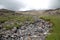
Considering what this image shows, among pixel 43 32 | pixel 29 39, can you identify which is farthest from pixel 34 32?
pixel 29 39

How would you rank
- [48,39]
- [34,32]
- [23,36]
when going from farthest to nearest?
[34,32], [23,36], [48,39]

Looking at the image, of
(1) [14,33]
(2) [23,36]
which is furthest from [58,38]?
(1) [14,33]

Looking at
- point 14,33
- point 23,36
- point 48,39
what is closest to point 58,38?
point 48,39

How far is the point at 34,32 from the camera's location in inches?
1754

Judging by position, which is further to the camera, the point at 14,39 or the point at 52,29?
the point at 52,29

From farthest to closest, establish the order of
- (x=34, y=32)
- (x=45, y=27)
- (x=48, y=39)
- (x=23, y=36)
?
1. (x=45, y=27)
2. (x=34, y=32)
3. (x=23, y=36)
4. (x=48, y=39)

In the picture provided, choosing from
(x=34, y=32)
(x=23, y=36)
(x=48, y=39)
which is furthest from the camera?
(x=34, y=32)

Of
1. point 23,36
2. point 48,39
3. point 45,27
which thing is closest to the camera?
point 48,39

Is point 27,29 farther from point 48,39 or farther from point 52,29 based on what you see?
point 48,39

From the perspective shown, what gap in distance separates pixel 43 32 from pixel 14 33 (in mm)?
7932

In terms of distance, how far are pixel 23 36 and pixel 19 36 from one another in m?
1.06

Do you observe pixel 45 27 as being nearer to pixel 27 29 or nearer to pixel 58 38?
pixel 27 29

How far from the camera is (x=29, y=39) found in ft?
129

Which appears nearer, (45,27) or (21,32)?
(21,32)
